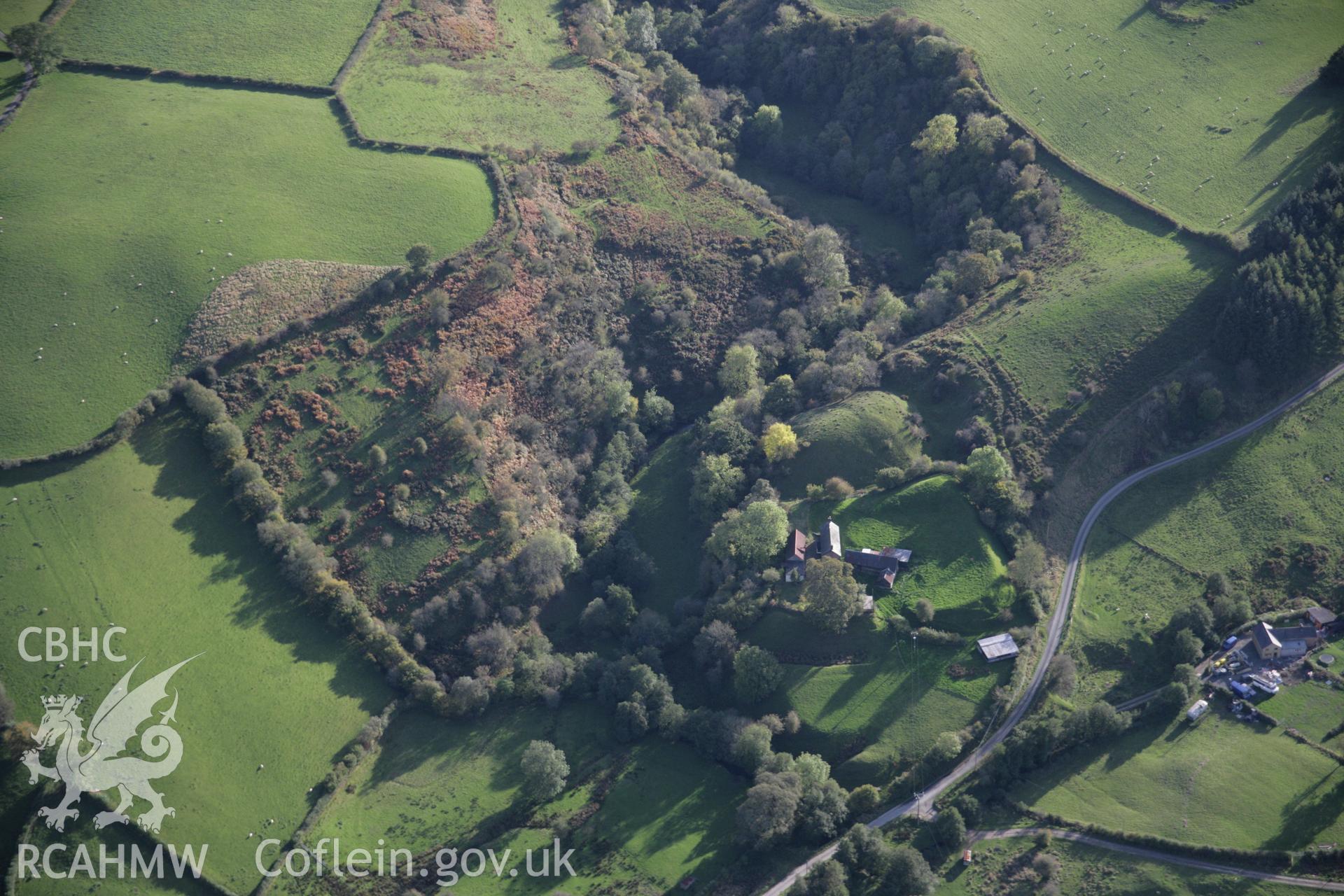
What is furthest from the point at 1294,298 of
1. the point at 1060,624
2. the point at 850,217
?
the point at 850,217

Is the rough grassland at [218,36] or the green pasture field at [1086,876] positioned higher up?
the rough grassland at [218,36]

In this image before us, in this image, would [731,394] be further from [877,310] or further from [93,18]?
[93,18]

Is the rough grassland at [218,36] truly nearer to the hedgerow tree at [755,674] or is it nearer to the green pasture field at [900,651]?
the green pasture field at [900,651]

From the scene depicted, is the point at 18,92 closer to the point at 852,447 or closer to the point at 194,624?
the point at 194,624

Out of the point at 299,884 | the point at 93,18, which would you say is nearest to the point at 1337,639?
the point at 299,884

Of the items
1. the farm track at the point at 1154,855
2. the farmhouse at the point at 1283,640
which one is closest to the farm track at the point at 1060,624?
the farm track at the point at 1154,855

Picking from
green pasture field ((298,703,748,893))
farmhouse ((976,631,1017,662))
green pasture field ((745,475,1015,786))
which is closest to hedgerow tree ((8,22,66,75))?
green pasture field ((298,703,748,893))

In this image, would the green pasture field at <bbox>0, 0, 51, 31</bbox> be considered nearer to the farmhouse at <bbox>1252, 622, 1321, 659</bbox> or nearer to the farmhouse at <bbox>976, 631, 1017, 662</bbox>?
the farmhouse at <bbox>976, 631, 1017, 662</bbox>
